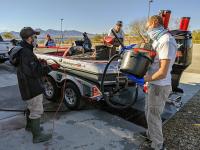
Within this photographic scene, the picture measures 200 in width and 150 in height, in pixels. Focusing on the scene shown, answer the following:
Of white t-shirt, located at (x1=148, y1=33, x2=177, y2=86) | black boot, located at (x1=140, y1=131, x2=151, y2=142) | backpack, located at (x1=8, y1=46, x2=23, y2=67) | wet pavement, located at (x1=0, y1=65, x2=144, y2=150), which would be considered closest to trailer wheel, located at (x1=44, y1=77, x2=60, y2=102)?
wet pavement, located at (x1=0, y1=65, x2=144, y2=150)

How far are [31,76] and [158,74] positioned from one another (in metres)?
1.76

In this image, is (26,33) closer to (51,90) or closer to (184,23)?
(51,90)

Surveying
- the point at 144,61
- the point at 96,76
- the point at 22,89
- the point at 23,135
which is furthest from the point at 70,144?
the point at 144,61

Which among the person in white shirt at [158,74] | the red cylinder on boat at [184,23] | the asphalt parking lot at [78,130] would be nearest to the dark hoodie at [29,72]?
the asphalt parking lot at [78,130]

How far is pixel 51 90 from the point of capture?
5402mm

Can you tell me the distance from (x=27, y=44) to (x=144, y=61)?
1.66 meters

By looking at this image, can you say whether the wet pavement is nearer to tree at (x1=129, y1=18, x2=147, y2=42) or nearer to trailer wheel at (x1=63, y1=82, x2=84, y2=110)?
trailer wheel at (x1=63, y1=82, x2=84, y2=110)

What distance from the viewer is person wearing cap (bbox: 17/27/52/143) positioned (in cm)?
322

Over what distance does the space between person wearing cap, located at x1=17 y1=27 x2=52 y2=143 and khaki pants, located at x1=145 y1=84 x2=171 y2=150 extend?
1.58 m

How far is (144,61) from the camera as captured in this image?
9.82ft

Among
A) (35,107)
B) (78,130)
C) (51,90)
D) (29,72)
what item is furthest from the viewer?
(51,90)

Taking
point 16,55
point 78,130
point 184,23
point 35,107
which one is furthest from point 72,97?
point 184,23

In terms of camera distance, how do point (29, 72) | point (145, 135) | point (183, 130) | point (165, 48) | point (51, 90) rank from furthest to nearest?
1. point (51, 90)
2. point (183, 130)
3. point (145, 135)
4. point (29, 72)
5. point (165, 48)

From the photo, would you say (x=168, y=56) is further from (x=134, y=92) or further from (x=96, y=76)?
(x=134, y=92)
